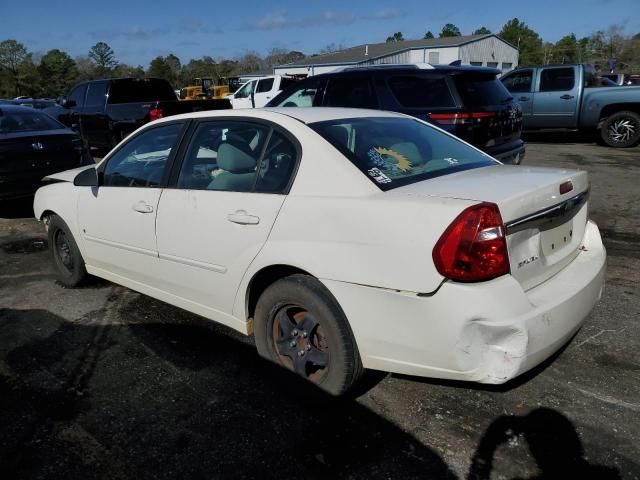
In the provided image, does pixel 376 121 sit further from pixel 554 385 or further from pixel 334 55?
pixel 334 55

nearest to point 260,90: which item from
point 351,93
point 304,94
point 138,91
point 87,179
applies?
point 138,91

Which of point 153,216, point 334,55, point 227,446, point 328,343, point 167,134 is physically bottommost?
point 227,446

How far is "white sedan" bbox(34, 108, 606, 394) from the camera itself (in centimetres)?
229

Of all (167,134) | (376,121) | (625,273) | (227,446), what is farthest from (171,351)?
(625,273)

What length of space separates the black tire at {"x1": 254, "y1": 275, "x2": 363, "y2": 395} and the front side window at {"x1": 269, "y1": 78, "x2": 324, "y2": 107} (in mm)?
5109

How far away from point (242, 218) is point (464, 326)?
4.46ft

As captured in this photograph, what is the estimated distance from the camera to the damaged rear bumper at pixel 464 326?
2.25m

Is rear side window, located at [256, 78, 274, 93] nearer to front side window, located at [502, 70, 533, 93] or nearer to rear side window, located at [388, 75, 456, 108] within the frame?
front side window, located at [502, 70, 533, 93]

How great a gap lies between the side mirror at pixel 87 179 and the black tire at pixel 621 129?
40.3ft

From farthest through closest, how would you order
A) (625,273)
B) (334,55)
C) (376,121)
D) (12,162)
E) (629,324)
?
(334,55)
(12,162)
(625,273)
(629,324)
(376,121)

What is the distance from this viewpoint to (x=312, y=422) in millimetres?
2729

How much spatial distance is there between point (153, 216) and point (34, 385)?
1.25m

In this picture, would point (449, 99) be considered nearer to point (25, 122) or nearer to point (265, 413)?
point (265, 413)

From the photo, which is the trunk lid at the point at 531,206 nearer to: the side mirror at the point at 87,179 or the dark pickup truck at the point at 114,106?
the side mirror at the point at 87,179
